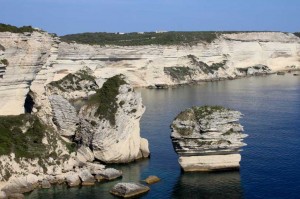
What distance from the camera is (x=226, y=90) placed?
3986 inches

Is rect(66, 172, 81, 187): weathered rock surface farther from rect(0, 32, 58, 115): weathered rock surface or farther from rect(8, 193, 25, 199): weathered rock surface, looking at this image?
rect(0, 32, 58, 115): weathered rock surface

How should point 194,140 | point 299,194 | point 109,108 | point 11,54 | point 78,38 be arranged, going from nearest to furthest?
point 299,194 → point 194,140 → point 11,54 → point 109,108 → point 78,38

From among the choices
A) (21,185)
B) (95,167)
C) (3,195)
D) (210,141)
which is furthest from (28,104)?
(210,141)

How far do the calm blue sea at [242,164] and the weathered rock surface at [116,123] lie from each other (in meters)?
1.57

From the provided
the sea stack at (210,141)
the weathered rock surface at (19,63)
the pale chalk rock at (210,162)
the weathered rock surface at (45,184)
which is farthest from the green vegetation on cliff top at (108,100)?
the weathered rock surface at (45,184)

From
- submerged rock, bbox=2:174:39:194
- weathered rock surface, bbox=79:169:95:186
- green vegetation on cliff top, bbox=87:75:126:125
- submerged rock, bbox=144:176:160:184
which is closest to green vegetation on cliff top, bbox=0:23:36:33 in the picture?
green vegetation on cliff top, bbox=87:75:126:125

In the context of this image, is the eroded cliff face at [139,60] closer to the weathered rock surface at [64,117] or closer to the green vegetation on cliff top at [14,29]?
the green vegetation on cliff top at [14,29]

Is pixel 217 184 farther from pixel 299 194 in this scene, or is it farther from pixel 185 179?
pixel 299 194

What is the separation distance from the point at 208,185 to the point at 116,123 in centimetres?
1182

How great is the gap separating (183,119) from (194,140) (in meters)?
2.21

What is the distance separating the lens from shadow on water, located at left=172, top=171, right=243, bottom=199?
118 ft

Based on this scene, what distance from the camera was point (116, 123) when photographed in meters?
45.6

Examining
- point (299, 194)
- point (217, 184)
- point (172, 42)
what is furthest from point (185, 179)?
point (172, 42)

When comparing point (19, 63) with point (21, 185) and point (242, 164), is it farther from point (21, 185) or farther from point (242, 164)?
point (242, 164)
